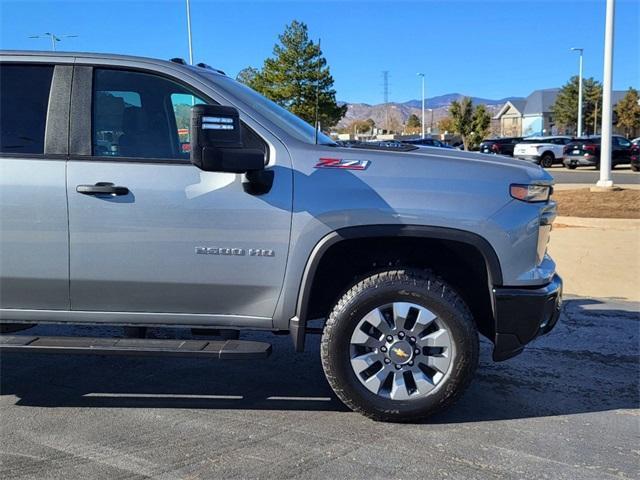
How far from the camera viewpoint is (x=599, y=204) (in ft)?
46.0

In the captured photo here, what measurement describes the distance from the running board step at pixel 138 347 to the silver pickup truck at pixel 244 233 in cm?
1

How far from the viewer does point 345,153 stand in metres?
3.54

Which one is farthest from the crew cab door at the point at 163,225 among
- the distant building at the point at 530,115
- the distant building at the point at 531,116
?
the distant building at the point at 530,115

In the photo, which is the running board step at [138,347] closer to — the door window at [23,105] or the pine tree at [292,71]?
the door window at [23,105]

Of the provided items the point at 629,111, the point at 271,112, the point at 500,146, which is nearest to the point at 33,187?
the point at 271,112

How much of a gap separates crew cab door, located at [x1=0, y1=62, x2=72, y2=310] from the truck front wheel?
167 centimetres

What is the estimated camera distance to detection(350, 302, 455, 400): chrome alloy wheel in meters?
3.54

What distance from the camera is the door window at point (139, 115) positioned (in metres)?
3.65

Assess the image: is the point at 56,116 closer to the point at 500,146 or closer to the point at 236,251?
the point at 236,251

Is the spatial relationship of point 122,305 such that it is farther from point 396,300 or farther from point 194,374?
point 396,300

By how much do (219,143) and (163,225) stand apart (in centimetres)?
60

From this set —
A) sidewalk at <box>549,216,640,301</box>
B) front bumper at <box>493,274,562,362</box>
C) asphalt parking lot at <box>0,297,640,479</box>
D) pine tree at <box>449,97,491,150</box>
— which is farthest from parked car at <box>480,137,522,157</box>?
front bumper at <box>493,274,562,362</box>

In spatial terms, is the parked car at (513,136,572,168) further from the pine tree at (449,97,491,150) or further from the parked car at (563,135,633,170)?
the pine tree at (449,97,491,150)

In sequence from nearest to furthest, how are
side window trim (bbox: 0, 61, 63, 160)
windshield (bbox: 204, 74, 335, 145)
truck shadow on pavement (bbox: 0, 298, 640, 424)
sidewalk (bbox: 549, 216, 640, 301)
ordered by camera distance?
1. side window trim (bbox: 0, 61, 63, 160)
2. windshield (bbox: 204, 74, 335, 145)
3. truck shadow on pavement (bbox: 0, 298, 640, 424)
4. sidewalk (bbox: 549, 216, 640, 301)
